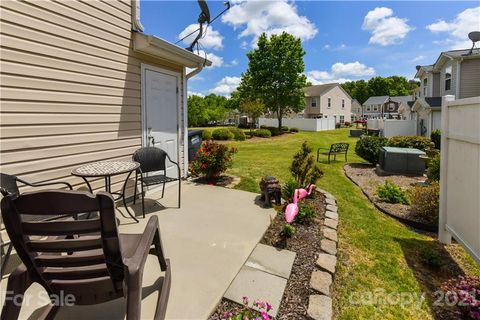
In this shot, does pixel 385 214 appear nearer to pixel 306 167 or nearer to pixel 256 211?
pixel 306 167

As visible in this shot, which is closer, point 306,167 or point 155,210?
point 155,210

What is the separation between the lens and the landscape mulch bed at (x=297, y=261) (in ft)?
6.71

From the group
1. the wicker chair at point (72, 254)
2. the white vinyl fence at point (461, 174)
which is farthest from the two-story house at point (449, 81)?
the wicker chair at point (72, 254)

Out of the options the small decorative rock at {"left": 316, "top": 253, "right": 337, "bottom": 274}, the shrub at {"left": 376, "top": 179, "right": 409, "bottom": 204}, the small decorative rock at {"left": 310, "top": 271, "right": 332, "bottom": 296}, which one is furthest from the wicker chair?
the shrub at {"left": 376, "top": 179, "right": 409, "bottom": 204}

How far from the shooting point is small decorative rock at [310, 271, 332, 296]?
7.47 ft

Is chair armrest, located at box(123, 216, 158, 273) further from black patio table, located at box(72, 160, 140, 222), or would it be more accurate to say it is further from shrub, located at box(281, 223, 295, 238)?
shrub, located at box(281, 223, 295, 238)

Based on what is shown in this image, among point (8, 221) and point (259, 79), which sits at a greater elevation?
point (259, 79)

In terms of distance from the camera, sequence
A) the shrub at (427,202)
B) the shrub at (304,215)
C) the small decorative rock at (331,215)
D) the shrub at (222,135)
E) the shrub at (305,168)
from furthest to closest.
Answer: the shrub at (222,135) < the shrub at (305,168) < the shrub at (427,202) < the small decorative rock at (331,215) < the shrub at (304,215)

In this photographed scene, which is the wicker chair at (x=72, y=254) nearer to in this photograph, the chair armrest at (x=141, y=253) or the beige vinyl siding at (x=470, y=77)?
the chair armrest at (x=141, y=253)

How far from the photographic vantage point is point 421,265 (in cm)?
297

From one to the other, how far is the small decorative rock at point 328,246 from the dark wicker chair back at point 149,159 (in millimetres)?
2881

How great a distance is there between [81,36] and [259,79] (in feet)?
77.1

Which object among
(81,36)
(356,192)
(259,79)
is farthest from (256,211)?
(259,79)

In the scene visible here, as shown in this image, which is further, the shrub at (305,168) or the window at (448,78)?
the window at (448,78)
